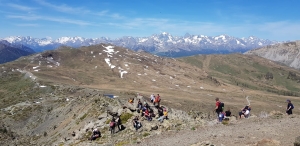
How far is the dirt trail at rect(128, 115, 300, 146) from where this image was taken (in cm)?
2391

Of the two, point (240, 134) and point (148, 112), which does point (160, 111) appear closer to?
point (148, 112)

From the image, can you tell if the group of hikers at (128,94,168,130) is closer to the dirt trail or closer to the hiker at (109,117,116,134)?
the hiker at (109,117,116,134)

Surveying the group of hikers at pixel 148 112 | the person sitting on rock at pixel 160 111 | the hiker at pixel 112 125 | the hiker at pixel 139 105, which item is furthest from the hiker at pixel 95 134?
the person sitting on rock at pixel 160 111

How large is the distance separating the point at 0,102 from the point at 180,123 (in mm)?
107039

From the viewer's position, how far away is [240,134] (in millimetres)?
26266

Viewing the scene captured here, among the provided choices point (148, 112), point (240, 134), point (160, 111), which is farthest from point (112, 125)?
point (240, 134)

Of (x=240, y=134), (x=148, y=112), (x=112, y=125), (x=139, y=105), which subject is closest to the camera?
(x=240, y=134)

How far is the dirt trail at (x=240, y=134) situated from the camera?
23.9m

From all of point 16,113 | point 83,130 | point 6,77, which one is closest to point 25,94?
point 16,113

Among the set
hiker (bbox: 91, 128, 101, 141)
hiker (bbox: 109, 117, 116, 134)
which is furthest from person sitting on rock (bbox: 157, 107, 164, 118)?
hiker (bbox: 91, 128, 101, 141)

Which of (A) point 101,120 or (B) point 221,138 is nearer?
(B) point 221,138

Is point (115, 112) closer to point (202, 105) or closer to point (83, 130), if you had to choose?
point (83, 130)

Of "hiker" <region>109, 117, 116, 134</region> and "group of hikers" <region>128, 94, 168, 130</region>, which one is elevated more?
"group of hikers" <region>128, 94, 168, 130</region>

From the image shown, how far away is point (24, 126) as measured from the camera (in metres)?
73.1
